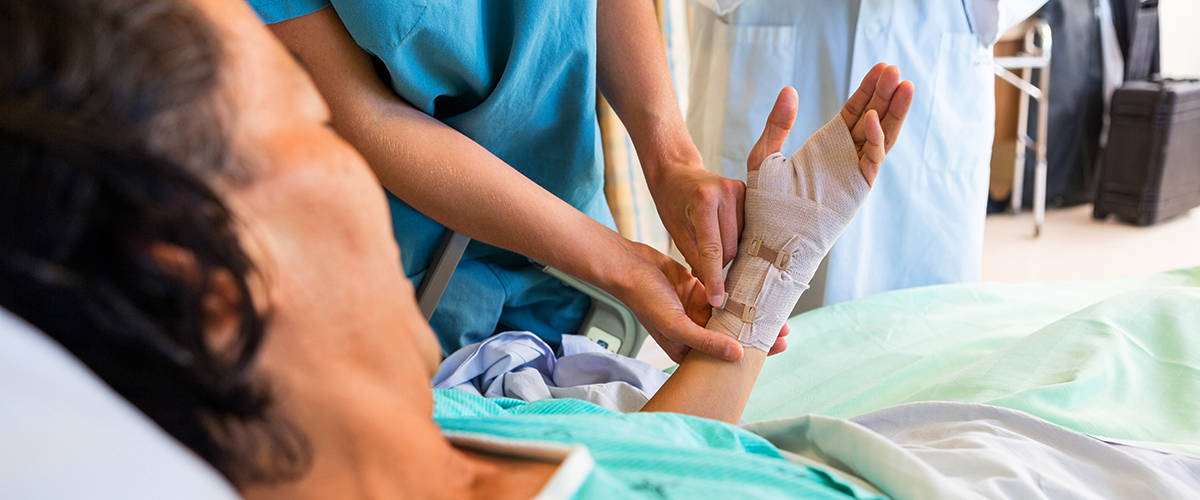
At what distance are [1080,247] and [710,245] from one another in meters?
2.59

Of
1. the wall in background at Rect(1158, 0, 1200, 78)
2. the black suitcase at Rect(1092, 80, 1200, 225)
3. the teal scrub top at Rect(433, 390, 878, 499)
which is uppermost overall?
the teal scrub top at Rect(433, 390, 878, 499)

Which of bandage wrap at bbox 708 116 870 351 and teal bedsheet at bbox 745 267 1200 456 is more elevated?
bandage wrap at bbox 708 116 870 351

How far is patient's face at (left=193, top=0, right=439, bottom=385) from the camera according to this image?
0.48 meters

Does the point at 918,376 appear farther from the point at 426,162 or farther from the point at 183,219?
the point at 183,219

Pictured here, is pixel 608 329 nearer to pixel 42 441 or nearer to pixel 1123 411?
pixel 1123 411

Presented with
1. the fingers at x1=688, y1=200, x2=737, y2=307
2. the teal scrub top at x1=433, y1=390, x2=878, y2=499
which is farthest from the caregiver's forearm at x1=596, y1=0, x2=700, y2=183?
the teal scrub top at x1=433, y1=390, x2=878, y2=499

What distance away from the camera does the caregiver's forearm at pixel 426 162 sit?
3.33ft

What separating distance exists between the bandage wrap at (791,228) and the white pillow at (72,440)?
70 cm

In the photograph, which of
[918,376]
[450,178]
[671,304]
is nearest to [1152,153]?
[918,376]

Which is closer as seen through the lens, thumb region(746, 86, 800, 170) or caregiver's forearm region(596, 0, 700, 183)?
thumb region(746, 86, 800, 170)

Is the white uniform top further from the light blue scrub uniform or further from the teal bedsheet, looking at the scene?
the light blue scrub uniform

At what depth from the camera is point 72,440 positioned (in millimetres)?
483

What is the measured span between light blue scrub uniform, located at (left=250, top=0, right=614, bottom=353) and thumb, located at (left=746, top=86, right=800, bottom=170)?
0.24 meters

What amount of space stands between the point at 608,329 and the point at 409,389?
0.81 meters
